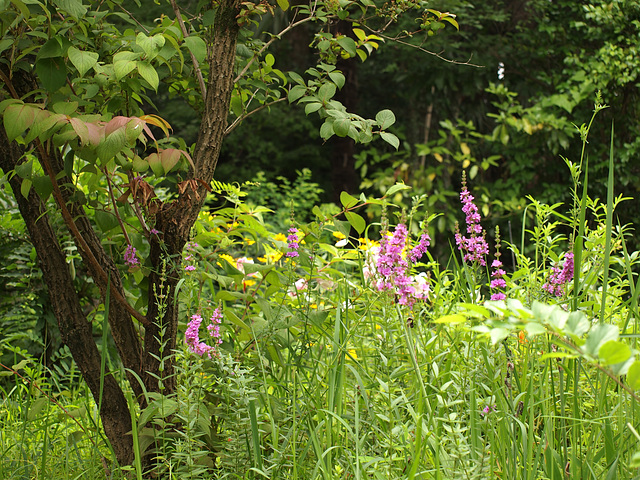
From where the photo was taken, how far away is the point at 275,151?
8094 mm

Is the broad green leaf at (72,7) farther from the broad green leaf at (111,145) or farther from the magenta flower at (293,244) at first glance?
the magenta flower at (293,244)

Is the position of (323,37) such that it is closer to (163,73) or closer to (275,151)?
(163,73)

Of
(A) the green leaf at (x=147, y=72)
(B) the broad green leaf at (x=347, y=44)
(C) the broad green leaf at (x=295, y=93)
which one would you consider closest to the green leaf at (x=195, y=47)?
(A) the green leaf at (x=147, y=72)

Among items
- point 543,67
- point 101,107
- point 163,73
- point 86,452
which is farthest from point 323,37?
point 543,67

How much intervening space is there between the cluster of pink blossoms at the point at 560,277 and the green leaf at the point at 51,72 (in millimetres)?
1377

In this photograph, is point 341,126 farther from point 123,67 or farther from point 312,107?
point 123,67

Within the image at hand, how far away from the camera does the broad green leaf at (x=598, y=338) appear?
0.56 m

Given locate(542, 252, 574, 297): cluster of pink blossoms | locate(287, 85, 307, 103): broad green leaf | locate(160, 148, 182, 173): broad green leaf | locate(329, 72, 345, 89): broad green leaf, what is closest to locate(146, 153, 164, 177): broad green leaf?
locate(160, 148, 182, 173): broad green leaf

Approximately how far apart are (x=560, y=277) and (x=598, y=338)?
111cm

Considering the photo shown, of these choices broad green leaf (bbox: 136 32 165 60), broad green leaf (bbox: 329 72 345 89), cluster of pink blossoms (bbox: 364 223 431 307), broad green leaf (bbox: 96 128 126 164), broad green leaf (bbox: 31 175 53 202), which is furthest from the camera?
broad green leaf (bbox: 329 72 345 89)

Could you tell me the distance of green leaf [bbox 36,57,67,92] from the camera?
125 cm

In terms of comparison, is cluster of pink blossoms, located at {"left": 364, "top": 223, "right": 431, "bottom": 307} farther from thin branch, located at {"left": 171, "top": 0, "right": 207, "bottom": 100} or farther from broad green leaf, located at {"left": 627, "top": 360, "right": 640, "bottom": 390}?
broad green leaf, located at {"left": 627, "top": 360, "right": 640, "bottom": 390}

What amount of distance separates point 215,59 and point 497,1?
6078 mm

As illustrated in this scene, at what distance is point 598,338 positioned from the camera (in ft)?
1.87
